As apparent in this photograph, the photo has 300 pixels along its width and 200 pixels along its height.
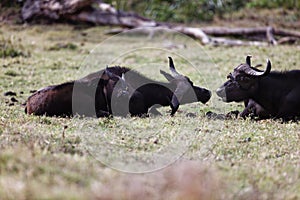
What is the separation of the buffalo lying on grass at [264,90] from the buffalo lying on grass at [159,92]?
1.80 ft

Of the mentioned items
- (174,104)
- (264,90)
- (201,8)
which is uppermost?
(264,90)

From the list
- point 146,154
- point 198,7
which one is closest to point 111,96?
point 146,154

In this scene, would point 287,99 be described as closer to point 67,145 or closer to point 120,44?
point 67,145

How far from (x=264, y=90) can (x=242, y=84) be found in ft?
1.50

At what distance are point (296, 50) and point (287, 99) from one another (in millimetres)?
9581

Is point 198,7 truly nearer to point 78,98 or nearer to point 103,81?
point 103,81

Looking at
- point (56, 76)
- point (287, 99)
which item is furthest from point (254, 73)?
point (56, 76)

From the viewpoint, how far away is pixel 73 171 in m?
5.55

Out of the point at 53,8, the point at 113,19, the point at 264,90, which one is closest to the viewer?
the point at 264,90

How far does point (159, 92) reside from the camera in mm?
11102

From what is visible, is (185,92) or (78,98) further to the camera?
(185,92)

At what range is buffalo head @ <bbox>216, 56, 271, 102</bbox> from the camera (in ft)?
34.7

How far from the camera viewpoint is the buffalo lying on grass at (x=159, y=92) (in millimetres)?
10750

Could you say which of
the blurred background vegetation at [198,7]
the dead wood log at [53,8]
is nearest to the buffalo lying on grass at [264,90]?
the dead wood log at [53,8]
